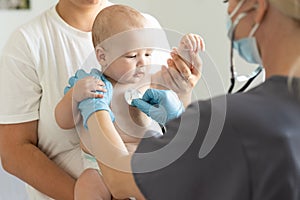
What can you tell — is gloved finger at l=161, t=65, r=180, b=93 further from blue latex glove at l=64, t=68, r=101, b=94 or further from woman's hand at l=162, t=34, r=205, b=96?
blue latex glove at l=64, t=68, r=101, b=94

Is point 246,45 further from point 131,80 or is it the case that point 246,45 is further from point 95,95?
point 131,80

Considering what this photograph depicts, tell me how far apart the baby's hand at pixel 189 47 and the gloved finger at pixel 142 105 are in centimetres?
15

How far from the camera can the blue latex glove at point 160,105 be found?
49.2 inches

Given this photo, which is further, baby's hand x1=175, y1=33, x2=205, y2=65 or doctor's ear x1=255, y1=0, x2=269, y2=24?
baby's hand x1=175, y1=33, x2=205, y2=65

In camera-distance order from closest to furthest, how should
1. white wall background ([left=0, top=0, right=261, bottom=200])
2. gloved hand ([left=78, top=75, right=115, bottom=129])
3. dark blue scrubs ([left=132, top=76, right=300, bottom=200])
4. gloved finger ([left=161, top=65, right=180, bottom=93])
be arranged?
dark blue scrubs ([left=132, top=76, right=300, bottom=200])
gloved hand ([left=78, top=75, right=115, bottom=129])
gloved finger ([left=161, top=65, right=180, bottom=93])
white wall background ([left=0, top=0, right=261, bottom=200])

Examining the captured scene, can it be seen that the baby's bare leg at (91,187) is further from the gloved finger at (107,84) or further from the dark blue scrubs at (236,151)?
the dark blue scrubs at (236,151)

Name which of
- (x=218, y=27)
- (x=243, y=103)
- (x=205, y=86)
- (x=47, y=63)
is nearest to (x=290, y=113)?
(x=243, y=103)

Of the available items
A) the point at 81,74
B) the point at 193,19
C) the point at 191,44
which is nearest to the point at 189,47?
the point at 191,44

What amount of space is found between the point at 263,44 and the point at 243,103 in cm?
11

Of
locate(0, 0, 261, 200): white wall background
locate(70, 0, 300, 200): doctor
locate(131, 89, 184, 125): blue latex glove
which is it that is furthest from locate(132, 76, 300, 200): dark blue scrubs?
locate(0, 0, 261, 200): white wall background

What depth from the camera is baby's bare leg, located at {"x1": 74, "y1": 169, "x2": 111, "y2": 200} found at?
47.6 inches

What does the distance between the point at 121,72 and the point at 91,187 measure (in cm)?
29

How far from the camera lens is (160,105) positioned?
1.26 meters

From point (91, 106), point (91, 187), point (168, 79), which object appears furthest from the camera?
point (168, 79)
